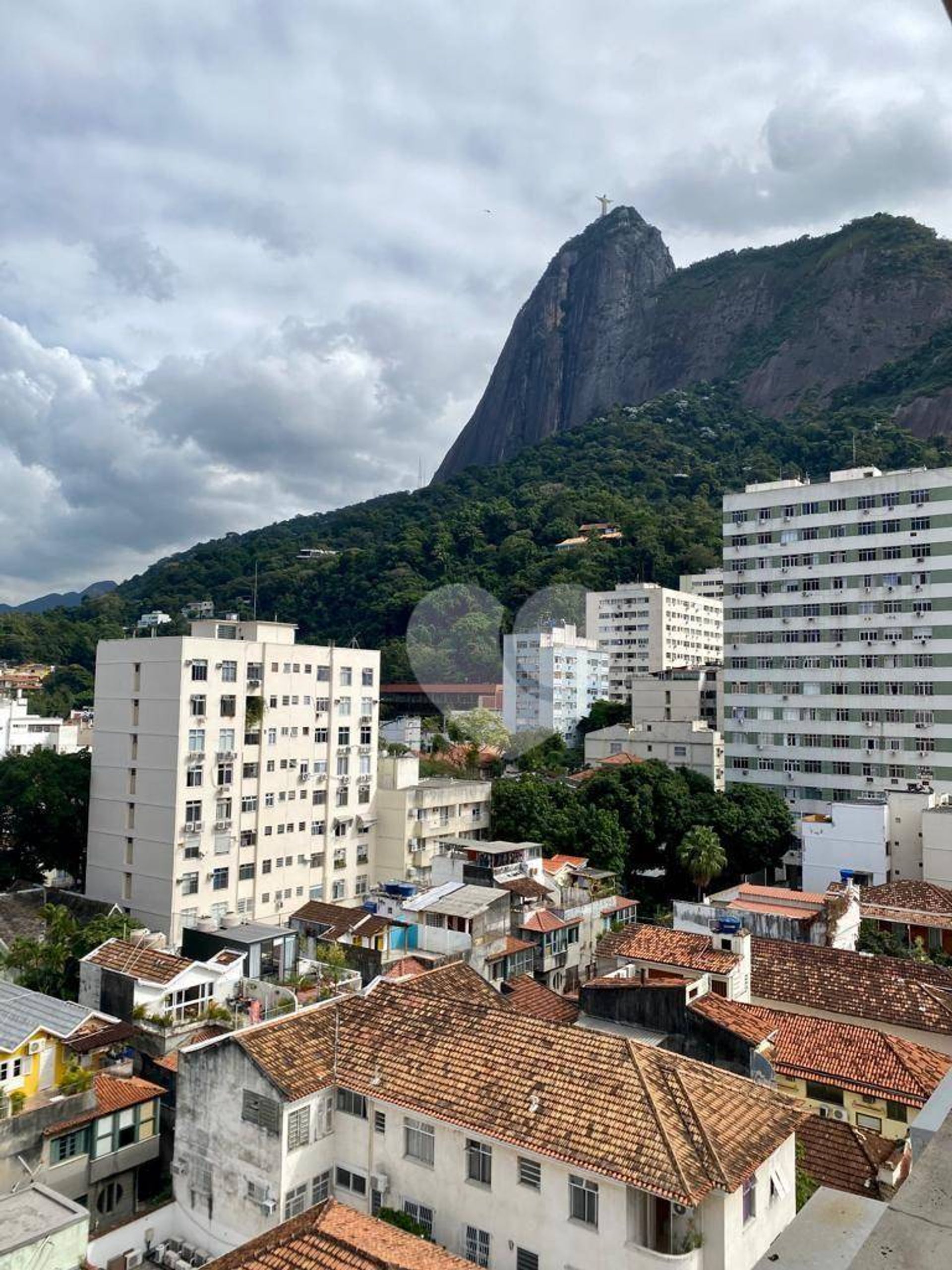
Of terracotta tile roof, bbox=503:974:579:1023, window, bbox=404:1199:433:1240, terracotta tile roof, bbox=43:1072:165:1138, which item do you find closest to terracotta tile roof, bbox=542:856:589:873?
terracotta tile roof, bbox=503:974:579:1023

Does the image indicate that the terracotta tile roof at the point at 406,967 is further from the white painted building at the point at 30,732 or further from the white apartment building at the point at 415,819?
the white painted building at the point at 30,732

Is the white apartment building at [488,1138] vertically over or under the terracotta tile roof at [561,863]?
over

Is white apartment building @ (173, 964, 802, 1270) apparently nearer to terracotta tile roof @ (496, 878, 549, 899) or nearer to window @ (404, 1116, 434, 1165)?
A: window @ (404, 1116, 434, 1165)

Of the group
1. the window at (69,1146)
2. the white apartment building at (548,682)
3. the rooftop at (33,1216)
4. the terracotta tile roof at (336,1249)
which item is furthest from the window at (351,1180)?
the white apartment building at (548,682)

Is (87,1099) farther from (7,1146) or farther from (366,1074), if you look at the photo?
(366,1074)

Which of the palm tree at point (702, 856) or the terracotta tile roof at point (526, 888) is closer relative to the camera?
the terracotta tile roof at point (526, 888)

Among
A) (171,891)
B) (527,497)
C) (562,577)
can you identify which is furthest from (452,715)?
(527,497)
